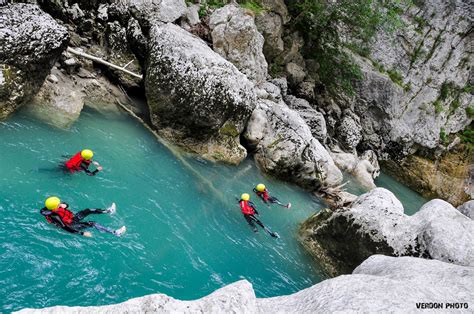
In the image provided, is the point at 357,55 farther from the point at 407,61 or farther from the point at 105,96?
the point at 105,96

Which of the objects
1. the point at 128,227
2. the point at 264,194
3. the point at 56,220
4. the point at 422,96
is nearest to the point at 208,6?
the point at 264,194

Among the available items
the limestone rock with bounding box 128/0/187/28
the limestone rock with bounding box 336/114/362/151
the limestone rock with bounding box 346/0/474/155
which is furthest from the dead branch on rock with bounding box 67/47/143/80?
the limestone rock with bounding box 346/0/474/155

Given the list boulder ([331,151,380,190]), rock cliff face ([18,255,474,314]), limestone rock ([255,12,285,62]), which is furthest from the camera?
limestone rock ([255,12,285,62])

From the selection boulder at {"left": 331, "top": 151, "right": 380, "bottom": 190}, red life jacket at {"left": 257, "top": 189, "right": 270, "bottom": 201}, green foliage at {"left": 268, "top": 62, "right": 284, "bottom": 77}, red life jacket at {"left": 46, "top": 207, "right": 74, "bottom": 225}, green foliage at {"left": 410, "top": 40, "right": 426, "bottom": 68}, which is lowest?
red life jacket at {"left": 46, "top": 207, "right": 74, "bottom": 225}

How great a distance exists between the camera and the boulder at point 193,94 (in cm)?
1477

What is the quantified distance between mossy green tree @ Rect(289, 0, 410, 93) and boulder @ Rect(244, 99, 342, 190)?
11.2m

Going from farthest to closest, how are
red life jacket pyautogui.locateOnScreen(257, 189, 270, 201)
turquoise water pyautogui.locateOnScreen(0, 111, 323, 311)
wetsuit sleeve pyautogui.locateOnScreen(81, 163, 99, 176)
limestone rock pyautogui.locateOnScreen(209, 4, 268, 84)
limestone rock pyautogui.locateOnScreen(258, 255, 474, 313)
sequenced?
limestone rock pyautogui.locateOnScreen(209, 4, 268, 84)
red life jacket pyautogui.locateOnScreen(257, 189, 270, 201)
wetsuit sleeve pyautogui.locateOnScreen(81, 163, 99, 176)
turquoise water pyautogui.locateOnScreen(0, 111, 323, 311)
limestone rock pyautogui.locateOnScreen(258, 255, 474, 313)

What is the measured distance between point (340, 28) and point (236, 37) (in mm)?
11431

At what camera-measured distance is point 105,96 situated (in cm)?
1609

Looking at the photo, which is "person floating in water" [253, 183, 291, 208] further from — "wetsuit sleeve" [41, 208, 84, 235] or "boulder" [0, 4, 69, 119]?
"boulder" [0, 4, 69, 119]

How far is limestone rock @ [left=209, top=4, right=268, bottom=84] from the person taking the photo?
64.3 ft

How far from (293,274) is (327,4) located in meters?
22.6

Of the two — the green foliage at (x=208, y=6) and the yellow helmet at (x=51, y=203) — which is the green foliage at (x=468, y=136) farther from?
the yellow helmet at (x=51, y=203)

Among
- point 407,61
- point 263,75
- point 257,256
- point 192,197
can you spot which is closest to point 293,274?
point 257,256
